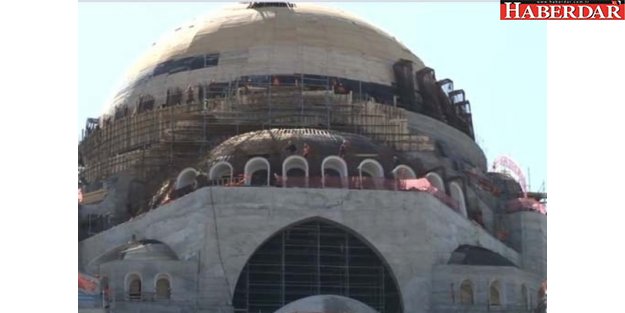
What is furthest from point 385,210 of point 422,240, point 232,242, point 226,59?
point 226,59

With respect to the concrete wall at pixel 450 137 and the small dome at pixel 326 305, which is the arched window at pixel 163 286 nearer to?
the small dome at pixel 326 305

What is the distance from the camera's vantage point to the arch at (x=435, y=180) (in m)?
60.7

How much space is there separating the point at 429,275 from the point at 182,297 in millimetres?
8507

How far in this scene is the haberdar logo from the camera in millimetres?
36156

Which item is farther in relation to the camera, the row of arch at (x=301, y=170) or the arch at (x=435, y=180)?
the arch at (x=435, y=180)

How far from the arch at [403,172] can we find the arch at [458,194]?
9.66 ft

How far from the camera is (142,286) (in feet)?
176

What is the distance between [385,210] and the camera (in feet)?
183

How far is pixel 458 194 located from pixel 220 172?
9.73 meters

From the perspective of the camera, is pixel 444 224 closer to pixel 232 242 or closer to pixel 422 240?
pixel 422 240

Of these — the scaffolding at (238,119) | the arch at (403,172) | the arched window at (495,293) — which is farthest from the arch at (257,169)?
the arched window at (495,293)

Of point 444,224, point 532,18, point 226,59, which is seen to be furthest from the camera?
point 226,59

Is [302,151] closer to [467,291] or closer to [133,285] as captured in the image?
[467,291]

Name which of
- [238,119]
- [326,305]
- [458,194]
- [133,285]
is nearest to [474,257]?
[458,194]
